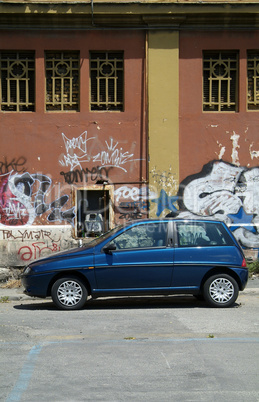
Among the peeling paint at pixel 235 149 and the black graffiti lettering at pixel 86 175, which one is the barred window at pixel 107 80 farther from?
the peeling paint at pixel 235 149

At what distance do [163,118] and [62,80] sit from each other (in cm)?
277

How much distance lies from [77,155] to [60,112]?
1.19 metres

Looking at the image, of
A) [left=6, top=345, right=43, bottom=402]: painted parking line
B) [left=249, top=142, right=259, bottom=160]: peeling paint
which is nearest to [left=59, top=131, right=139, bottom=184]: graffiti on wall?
[left=249, top=142, right=259, bottom=160]: peeling paint

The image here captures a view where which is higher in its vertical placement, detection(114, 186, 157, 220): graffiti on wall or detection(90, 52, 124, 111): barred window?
detection(90, 52, 124, 111): barred window

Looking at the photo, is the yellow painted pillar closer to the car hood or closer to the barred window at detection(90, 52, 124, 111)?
the barred window at detection(90, 52, 124, 111)

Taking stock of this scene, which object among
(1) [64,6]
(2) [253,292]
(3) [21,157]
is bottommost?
(2) [253,292]

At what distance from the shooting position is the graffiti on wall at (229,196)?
14.9 meters

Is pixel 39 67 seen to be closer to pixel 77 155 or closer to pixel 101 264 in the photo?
pixel 77 155

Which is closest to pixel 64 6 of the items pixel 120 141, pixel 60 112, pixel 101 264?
pixel 60 112

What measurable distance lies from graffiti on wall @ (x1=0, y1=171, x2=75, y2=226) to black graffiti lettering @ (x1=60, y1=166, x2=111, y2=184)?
1.61ft

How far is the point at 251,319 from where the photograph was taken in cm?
926

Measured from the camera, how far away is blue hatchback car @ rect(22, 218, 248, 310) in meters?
10.1

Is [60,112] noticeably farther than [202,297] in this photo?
Yes

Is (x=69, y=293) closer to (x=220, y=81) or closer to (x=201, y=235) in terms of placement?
(x=201, y=235)
